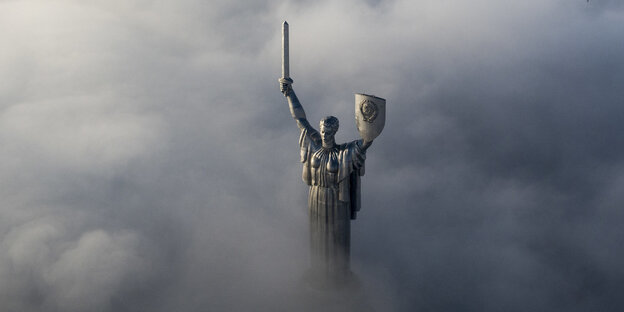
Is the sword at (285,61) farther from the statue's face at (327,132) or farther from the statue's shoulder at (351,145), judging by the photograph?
the statue's shoulder at (351,145)

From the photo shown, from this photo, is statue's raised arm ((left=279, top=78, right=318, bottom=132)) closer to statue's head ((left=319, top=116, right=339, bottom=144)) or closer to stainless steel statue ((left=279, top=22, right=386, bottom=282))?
stainless steel statue ((left=279, top=22, right=386, bottom=282))

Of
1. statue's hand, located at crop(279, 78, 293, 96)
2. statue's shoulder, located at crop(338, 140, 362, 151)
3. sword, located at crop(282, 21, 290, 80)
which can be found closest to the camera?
statue's shoulder, located at crop(338, 140, 362, 151)

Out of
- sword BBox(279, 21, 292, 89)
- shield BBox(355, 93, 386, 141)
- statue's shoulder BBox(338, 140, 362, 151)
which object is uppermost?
sword BBox(279, 21, 292, 89)

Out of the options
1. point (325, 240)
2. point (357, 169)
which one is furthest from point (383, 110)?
point (325, 240)

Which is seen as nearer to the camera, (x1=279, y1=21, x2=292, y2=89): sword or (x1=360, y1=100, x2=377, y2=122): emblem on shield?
(x1=360, y1=100, x2=377, y2=122): emblem on shield

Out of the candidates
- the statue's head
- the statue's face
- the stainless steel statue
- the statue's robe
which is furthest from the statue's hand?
the statue's face

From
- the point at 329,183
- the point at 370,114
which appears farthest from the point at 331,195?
the point at 370,114

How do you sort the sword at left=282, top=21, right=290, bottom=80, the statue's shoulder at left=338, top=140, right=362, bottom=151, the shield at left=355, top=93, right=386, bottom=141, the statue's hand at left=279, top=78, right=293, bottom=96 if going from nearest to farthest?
the shield at left=355, top=93, right=386, bottom=141 < the statue's shoulder at left=338, top=140, right=362, bottom=151 < the sword at left=282, top=21, right=290, bottom=80 < the statue's hand at left=279, top=78, right=293, bottom=96

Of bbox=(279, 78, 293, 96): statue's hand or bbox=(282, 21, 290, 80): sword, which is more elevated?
bbox=(282, 21, 290, 80): sword
